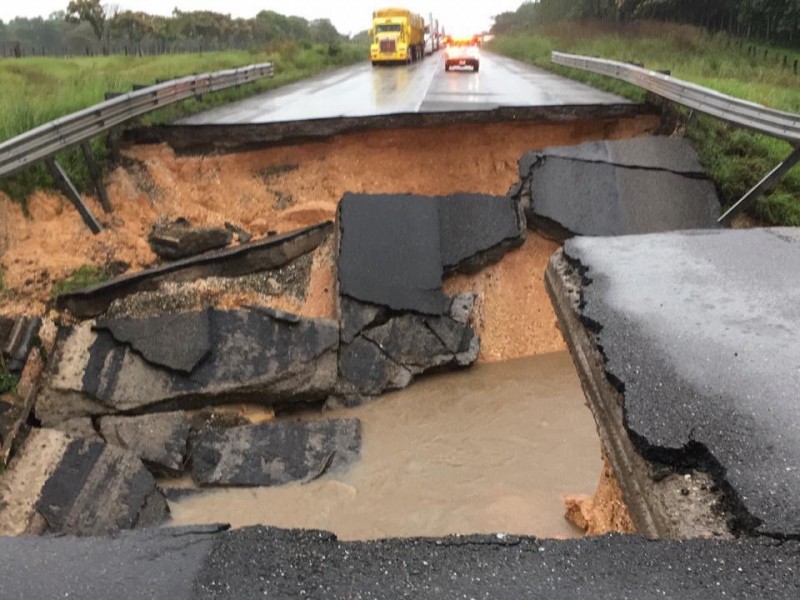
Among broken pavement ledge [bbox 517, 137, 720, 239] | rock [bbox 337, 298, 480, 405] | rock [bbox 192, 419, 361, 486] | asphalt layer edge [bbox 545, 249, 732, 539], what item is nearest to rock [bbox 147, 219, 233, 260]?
rock [bbox 337, 298, 480, 405]

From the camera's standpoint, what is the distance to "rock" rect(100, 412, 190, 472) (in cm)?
618

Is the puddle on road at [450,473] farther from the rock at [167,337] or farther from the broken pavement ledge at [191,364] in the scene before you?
the rock at [167,337]

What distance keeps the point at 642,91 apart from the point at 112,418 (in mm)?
9418

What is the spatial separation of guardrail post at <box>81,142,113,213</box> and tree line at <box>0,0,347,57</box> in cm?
2417

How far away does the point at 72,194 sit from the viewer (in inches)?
308

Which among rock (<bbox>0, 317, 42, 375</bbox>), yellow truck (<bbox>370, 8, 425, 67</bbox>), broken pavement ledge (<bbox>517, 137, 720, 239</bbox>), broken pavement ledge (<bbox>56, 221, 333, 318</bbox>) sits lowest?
rock (<bbox>0, 317, 42, 375</bbox>)


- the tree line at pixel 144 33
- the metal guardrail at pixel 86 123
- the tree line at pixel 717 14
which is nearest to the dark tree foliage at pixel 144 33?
the tree line at pixel 144 33

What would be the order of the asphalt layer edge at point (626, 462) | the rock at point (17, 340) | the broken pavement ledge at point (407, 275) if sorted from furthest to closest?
the broken pavement ledge at point (407, 275), the rock at point (17, 340), the asphalt layer edge at point (626, 462)

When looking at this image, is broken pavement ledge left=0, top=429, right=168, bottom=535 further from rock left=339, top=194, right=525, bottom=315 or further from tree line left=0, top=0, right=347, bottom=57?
tree line left=0, top=0, right=347, bottom=57

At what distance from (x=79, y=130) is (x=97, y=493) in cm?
Result: 453

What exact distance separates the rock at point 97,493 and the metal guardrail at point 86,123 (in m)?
3.28

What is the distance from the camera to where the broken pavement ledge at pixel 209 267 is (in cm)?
729

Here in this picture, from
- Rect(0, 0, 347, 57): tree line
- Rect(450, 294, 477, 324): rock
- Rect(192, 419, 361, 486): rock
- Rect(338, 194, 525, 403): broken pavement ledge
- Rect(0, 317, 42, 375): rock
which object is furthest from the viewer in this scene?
Rect(0, 0, 347, 57): tree line

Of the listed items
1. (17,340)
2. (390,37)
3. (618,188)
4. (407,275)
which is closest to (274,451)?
(407,275)
